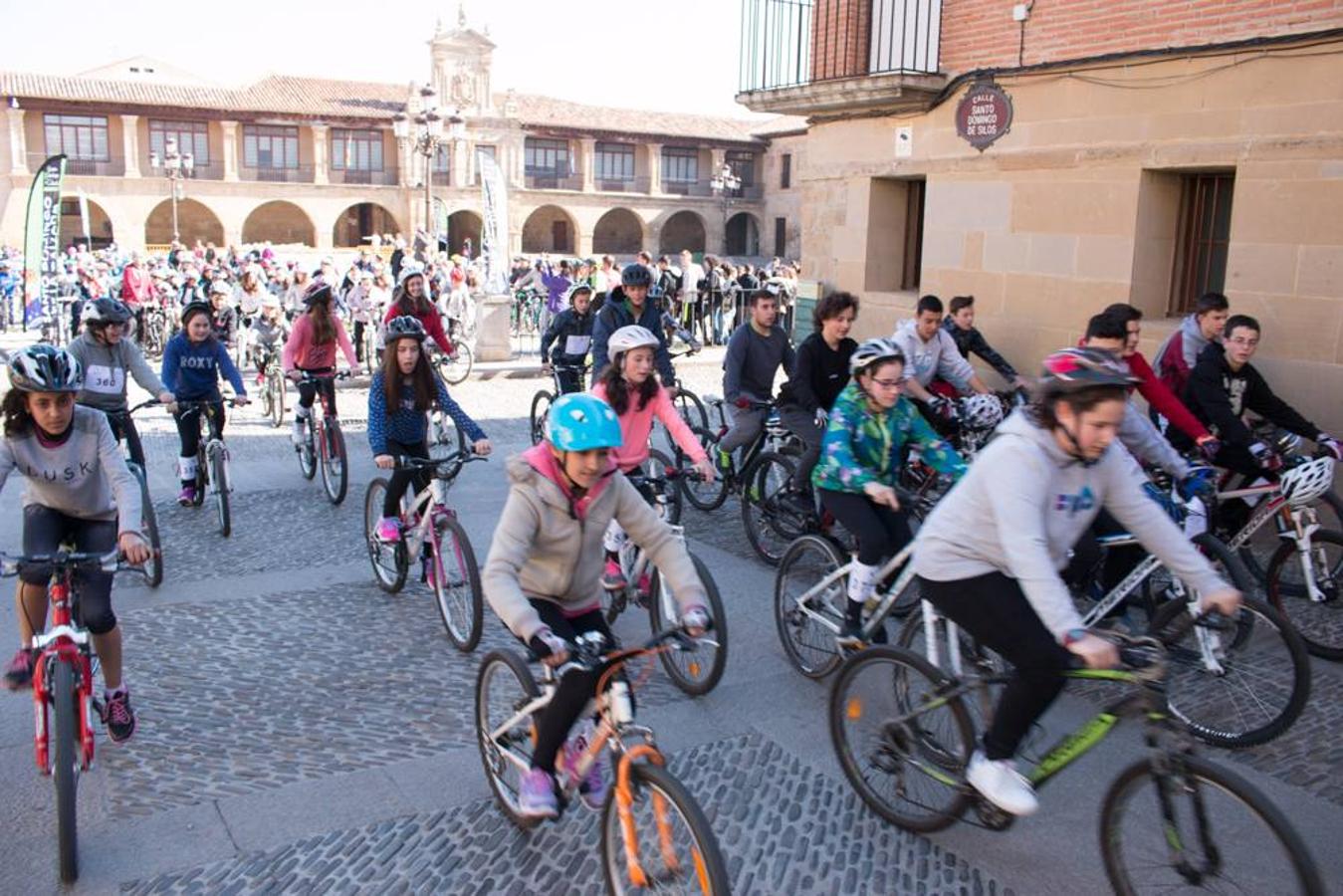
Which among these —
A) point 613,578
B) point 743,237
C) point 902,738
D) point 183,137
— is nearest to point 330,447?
point 613,578

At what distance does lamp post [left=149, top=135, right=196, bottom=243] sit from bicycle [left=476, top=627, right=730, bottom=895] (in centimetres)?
4941

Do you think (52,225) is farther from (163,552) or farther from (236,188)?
(236,188)

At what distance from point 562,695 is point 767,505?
407 cm

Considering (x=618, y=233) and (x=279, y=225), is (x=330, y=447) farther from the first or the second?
(x=618, y=233)

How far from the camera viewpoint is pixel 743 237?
64812 millimetres

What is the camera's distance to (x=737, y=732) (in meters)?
4.89

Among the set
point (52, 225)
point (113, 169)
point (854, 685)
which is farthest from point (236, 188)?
point (854, 685)

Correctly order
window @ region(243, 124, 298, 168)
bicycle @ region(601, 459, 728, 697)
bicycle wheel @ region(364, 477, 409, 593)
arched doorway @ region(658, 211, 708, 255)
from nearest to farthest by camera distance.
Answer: bicycle @ region(601, 459, 728, 697) < bicycle wheel @ region(364, 477, 409, 593) < window @ region(243, 124, 298, 168) < arched doorway @ region(658, 211, 708, 255)

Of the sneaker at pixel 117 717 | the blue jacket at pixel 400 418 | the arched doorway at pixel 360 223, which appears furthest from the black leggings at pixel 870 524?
the arched doorway at pixel 360 223

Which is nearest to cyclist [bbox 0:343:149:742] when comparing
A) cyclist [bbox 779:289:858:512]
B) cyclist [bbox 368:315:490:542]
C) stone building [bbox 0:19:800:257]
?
cyclist [bbox 368:315:490:542]

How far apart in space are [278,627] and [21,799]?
202cm

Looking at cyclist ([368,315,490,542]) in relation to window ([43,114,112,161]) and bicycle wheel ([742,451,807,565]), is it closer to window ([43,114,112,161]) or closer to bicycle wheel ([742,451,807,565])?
bicycle wheel ([742,451,807,565])

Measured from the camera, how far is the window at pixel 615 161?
5997 centimetres

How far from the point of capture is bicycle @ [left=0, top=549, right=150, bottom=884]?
364 centimetres
